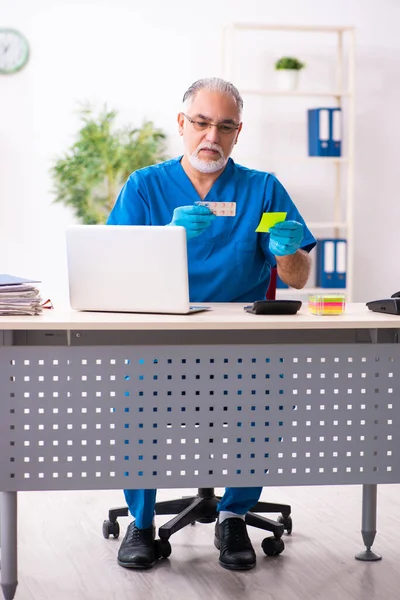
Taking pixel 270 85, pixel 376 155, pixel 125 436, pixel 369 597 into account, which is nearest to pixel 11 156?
pixel 270 85

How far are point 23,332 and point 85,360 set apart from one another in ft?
0.59

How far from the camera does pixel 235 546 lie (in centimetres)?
270

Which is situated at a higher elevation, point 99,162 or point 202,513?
point 99,162

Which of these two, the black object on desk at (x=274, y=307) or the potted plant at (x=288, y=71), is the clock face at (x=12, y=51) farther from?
the black object on desk at (x=274, y=307)

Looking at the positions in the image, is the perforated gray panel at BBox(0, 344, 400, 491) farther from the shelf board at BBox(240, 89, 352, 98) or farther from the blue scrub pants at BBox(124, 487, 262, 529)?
the shelf board at BBox(240, 89, 352, 98)

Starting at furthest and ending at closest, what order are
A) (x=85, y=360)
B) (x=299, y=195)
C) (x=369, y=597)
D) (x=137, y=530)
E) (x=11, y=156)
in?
1. (x=299, y=195)
2. (x=11, y=156)
3. (x=137, y=530)
4. (x=369, y=597)
5. (x=85, y=360)

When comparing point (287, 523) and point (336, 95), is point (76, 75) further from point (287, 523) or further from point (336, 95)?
point (287, 523)

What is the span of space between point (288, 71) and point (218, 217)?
232 centimetres

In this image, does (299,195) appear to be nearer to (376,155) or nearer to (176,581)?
(376,155)

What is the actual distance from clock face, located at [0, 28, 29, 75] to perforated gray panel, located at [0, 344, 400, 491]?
297 cm

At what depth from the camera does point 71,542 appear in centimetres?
288

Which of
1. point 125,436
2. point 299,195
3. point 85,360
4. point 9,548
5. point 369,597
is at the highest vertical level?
point 299,195

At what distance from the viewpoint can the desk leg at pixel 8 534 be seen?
2303mm

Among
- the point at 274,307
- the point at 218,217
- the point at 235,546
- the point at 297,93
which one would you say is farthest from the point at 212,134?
the point at 297,93
